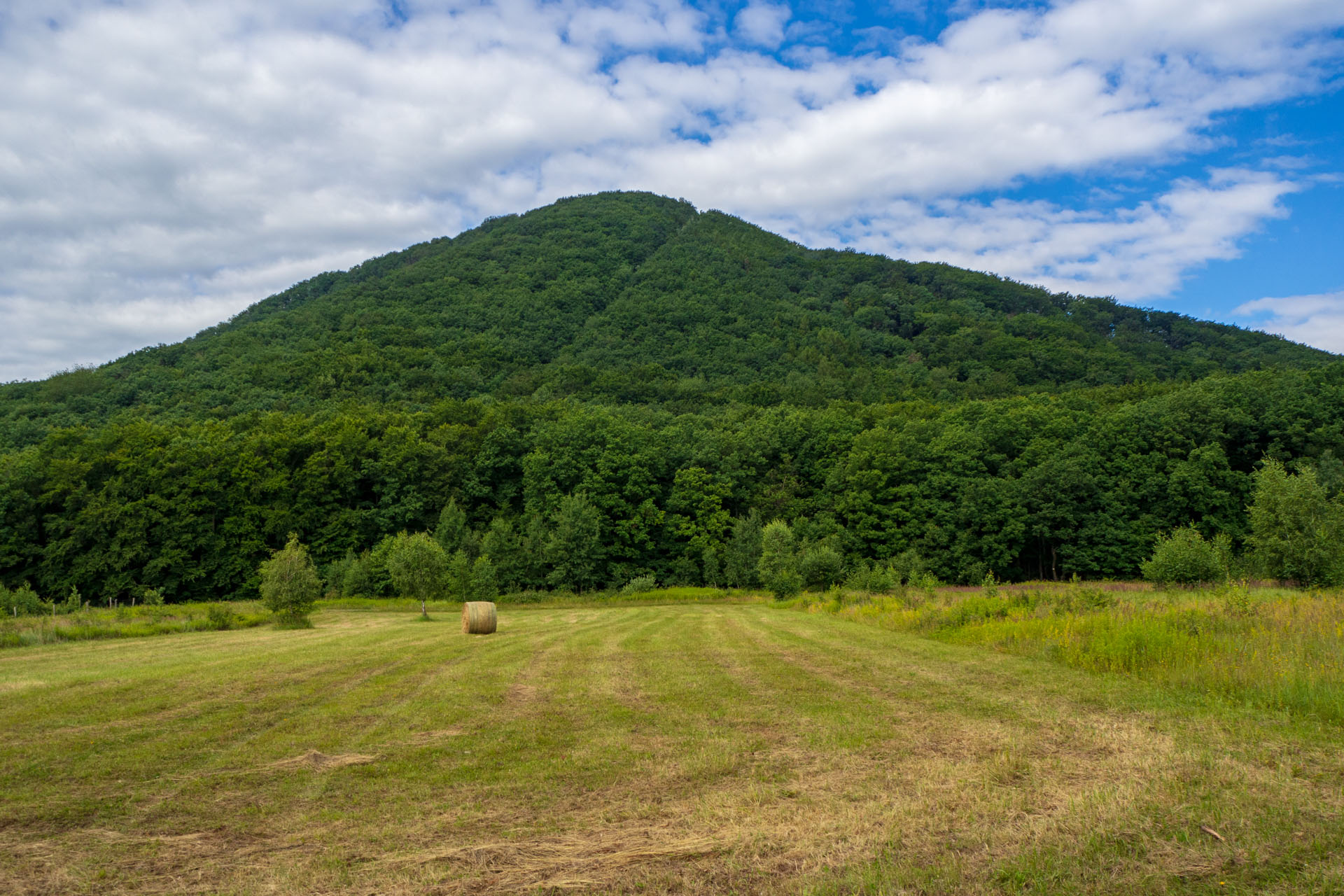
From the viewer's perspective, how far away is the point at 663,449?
74.7 meters

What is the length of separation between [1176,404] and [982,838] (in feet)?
256

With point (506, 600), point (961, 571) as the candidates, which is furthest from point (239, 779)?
point (961, 571)

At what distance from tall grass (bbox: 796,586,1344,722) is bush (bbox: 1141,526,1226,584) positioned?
808cm

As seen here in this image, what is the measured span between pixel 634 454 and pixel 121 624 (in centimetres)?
4867

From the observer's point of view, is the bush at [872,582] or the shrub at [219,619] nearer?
the shrub at [219,619]

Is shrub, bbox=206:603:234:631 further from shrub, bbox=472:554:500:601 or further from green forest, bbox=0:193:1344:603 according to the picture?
green forest, bbox=0:193:1344:603

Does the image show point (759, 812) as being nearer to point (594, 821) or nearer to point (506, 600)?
point (594, 821)

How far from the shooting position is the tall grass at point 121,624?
21.1 meters

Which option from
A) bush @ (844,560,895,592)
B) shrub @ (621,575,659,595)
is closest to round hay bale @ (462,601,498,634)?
bush @ (844,560,895,592)

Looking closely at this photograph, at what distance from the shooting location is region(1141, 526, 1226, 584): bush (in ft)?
92.0

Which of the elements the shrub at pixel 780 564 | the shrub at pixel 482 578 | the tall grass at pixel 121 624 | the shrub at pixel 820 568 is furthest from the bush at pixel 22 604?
the shrub at pixel 820 568

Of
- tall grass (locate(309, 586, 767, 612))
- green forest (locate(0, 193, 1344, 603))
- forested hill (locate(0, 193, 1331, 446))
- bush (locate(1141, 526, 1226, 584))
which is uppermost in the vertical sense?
forested hill (locate(0, 193, 1331, 446))

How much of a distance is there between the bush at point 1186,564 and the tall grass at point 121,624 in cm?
3658

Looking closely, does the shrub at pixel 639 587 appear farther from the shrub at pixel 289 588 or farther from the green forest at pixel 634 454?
the shrub at pixel 289 588
